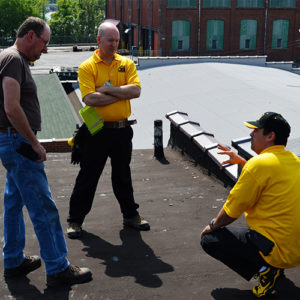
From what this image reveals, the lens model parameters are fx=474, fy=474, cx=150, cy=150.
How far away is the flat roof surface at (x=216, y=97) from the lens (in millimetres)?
16719

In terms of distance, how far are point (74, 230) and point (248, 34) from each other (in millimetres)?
44674

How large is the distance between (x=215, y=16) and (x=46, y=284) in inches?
1762

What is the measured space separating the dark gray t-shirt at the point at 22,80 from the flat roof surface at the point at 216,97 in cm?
1095

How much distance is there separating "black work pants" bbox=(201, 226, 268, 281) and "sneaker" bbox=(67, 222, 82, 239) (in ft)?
5.19

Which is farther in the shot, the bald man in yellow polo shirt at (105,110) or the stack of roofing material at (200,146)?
the stack of roofing material at (200,146)

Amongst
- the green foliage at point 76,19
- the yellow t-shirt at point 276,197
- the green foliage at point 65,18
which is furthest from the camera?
the green foliage at point 76,19

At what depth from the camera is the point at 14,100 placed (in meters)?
3.51

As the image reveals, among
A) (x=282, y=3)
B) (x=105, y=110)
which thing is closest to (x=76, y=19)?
(x=282, y=3)

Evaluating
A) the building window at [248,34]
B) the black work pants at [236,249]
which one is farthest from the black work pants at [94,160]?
the building window at [248,34]

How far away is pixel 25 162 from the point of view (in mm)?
3746

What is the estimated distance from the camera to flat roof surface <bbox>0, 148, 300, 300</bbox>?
386 centimetres

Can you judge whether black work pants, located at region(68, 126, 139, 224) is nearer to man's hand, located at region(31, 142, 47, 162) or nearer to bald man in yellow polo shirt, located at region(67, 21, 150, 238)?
bald man in yellow polo shirt, located at region(67, 21, 150, 238)

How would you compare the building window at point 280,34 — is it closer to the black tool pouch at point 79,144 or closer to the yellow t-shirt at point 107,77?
the yellow t-shirt at point 107,77

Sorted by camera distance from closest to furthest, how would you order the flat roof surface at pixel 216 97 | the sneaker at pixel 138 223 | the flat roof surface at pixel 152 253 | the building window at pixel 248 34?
the flat roof surface at pixel 152 253
the sneaker at pixel 138 223
the flat roof surface at pixel 216 97
the building window at pixel 248 34
